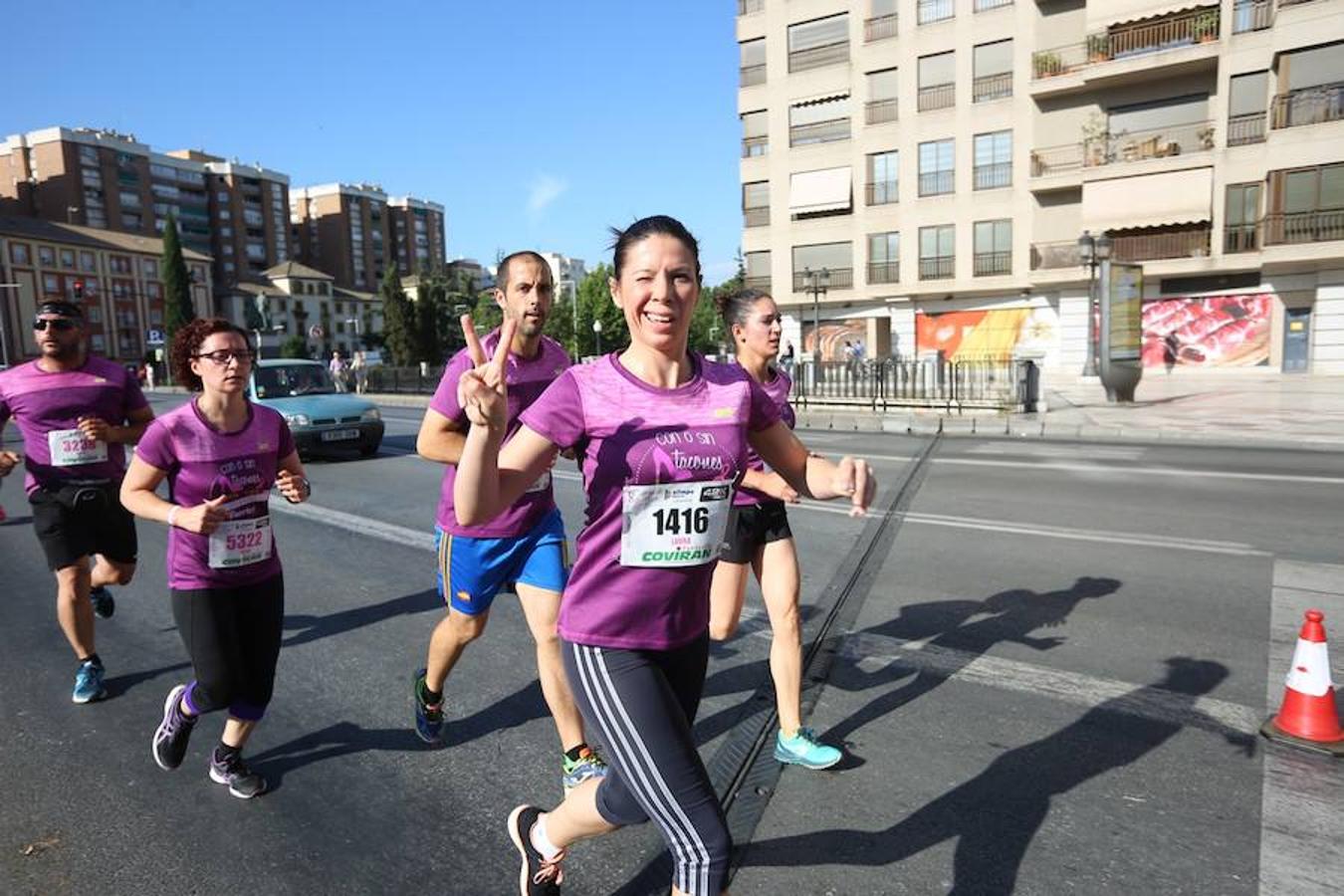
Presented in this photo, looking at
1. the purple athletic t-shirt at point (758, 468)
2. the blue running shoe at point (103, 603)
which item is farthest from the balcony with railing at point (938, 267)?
the blue running shoe at point (103, 603)

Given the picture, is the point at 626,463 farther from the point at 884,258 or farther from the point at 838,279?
the point at 838,279

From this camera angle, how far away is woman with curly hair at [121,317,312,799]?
10.3 feet

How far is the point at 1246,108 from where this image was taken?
2905 centimetres

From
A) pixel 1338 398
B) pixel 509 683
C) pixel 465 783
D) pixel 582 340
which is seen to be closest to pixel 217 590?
pixel 465 783

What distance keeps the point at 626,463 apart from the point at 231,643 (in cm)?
203

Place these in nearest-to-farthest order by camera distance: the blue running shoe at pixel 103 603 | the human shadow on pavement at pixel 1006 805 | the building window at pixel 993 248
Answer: the human shadow on pavement at pixel 1006 805 < the blue running shoe at pixel 103 603 < the building window at pixel 993 248

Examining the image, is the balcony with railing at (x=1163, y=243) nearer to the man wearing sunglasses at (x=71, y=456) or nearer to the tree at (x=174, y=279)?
the man wearing sunglasses at (x=71, y=456)

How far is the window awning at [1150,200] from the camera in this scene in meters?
29.9

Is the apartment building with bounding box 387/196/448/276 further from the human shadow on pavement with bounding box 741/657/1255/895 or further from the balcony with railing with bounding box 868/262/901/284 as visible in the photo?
the human shadow on pavement with bounding box 741/657/1255/895

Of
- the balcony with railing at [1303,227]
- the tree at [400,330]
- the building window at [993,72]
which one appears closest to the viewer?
the balcony with railing at [1303,227]

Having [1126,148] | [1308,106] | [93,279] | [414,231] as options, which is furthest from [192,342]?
[414,231]

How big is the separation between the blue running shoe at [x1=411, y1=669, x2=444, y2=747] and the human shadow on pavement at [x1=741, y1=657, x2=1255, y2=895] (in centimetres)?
147

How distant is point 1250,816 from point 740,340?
2.54 meters

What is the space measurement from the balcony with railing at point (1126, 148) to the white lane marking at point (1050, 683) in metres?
32.6
